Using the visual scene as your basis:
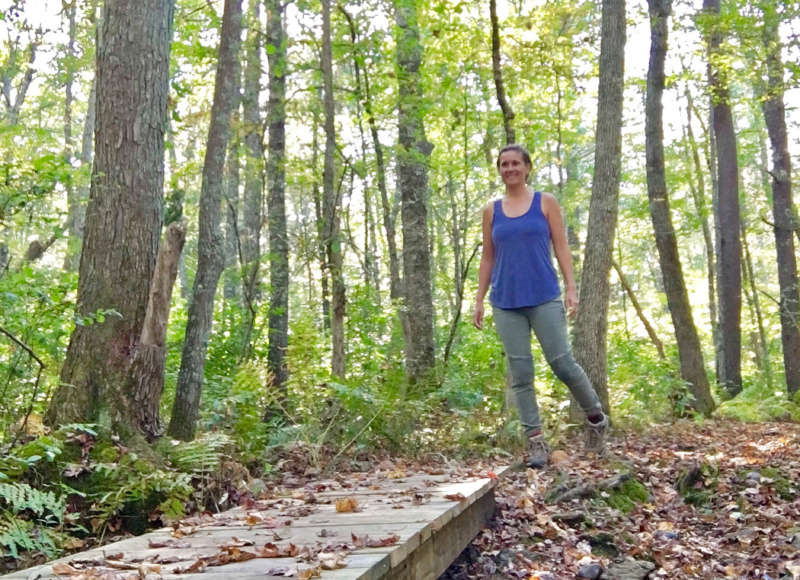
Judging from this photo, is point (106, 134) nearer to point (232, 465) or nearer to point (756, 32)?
point (232, 465)

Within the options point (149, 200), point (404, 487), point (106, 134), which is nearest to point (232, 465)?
point (404, 487)

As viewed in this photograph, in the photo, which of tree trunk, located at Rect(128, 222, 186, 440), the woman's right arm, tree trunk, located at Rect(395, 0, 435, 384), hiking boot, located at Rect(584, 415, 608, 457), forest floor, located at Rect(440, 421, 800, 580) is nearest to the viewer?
forest floor, located at Rect(440, 421, 800, 580)

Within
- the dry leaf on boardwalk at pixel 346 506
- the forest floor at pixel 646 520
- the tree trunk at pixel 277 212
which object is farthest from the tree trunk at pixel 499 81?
the dry leaf on boardwalk at pixel 346 506

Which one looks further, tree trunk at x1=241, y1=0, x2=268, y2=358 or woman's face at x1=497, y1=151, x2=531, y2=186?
tree trunk at x1=241, y1=0, x2=268, y2=358

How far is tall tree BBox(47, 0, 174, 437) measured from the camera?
18.7ft

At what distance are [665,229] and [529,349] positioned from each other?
8109 millimetres

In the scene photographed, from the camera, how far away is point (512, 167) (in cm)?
607

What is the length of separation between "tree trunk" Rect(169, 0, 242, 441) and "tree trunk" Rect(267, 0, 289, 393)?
6.22 ft

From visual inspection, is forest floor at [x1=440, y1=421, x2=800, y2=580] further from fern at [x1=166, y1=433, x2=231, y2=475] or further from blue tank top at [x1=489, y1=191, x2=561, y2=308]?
fern at [x1=166, y1=433, x2=231, y2=475]

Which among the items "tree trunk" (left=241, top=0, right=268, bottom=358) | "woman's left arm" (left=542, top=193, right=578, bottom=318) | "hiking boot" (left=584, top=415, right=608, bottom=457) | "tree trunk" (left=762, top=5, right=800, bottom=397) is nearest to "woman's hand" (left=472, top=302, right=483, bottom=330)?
"woman's left arm" (left=542, top=193, right=578, bottom=318)

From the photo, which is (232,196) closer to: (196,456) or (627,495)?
(196,456)

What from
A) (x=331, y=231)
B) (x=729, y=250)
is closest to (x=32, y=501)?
(x=331, y=231)

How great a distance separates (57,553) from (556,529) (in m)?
3.17

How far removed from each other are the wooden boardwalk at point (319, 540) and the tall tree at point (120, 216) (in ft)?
5.84
